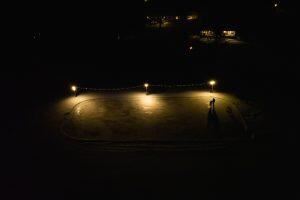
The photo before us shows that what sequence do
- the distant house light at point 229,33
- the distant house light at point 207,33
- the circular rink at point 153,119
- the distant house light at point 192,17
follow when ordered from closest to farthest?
1. the circular rink at point 153,119
2. the distant house light at point 229,33
3. the distant house light at point 207,33
4. the distant house light at point 192,17

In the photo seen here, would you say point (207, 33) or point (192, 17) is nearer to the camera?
point (207, 33)

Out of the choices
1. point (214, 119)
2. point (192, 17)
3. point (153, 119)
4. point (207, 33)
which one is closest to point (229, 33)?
point (207, 33)

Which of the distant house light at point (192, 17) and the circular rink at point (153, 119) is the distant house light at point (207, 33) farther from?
the circular rink at point (153, 119)

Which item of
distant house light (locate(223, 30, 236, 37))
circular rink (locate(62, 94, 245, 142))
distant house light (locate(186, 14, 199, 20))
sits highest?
distant house light (locate(186, 14, 199, 20))

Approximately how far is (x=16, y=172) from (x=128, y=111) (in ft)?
26.2

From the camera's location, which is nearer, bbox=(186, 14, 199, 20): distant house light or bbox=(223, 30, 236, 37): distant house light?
bbox=(223, 30, 236, 37): distant house light

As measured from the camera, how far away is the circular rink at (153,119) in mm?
16016

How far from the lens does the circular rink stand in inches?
631

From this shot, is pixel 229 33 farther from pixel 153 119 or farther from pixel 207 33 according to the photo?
pixel 153 119

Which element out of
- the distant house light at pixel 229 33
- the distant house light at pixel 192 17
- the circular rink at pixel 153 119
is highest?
the distant house light at pixel 192 17

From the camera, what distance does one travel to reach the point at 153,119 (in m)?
18.1

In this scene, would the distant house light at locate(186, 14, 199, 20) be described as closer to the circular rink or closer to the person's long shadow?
the circular rink

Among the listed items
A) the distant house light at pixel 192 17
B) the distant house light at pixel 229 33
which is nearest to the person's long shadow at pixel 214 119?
the distant house light at pixel 229 33

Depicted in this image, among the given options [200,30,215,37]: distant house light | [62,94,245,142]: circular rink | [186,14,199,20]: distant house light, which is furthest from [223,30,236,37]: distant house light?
[62,94,245,142]: circular rink
